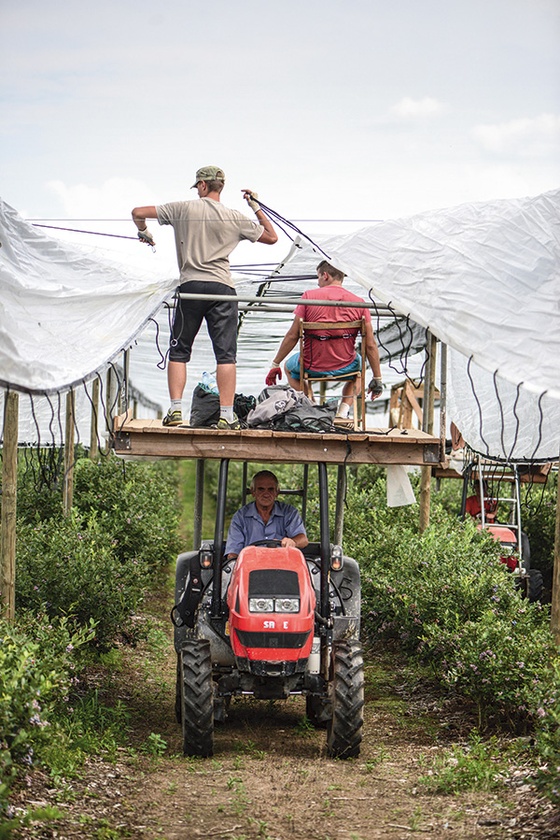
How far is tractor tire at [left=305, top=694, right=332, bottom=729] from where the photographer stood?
7461 millimetres

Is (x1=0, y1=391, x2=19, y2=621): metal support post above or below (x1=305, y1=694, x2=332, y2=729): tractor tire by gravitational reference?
above

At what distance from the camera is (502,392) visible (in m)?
14.3

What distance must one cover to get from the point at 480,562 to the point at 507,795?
397cm

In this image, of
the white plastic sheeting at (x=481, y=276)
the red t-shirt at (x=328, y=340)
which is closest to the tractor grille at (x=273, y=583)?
the white plastic sheeting at (x=481, y=276)

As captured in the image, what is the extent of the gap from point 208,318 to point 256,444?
138 centimetres

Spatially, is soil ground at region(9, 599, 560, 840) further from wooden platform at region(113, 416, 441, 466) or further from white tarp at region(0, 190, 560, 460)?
white tarp at region(0, 190, 560, 460)

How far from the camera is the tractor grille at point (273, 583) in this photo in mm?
6301

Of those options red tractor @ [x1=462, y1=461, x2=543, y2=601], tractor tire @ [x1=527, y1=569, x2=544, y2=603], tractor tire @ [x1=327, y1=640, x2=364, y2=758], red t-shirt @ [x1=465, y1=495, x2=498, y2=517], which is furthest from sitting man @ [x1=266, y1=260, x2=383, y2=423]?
red t-shirt @ [x1=465, y1=495, x2=498, y2=517]

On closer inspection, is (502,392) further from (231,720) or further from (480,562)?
(231,720)

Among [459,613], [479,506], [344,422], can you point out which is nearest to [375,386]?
[344,422]

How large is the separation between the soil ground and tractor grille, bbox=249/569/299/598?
1.07 metres

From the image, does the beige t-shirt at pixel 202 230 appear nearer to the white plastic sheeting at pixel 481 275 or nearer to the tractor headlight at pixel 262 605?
the white plastic sheeting at pixel 481 275

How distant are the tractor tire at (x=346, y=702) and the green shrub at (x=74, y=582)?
2.59 meters

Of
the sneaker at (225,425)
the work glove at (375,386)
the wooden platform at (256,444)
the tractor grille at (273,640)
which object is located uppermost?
the work glove at (375,386)
